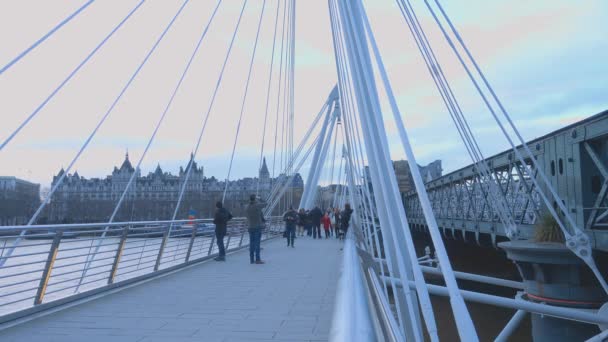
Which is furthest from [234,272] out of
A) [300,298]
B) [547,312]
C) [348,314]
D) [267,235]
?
[267,235]

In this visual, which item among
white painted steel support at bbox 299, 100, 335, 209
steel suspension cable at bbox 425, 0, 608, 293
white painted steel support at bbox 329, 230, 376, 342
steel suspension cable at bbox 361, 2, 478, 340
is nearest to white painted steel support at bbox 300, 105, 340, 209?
white painted steel support at bbox 299, 100, 335, 209

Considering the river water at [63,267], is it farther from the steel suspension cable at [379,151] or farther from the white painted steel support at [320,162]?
the white painted steel support at [320,162]

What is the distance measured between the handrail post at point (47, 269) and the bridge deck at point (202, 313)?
1.06 ft

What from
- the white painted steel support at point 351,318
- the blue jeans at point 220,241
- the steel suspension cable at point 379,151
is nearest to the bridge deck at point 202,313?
the steel suspension cable at point 379,151

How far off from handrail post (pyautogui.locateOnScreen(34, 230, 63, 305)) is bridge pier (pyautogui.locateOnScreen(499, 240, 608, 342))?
5908 millimetres

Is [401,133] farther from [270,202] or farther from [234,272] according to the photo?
[270,202]

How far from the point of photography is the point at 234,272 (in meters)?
9.84

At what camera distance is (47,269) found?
19.7 feet

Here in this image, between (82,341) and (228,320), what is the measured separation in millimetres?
1439

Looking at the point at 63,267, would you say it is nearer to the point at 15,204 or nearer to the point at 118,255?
the point at 118,255

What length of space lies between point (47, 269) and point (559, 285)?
21.1 ft

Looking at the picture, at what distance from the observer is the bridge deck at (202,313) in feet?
15.7

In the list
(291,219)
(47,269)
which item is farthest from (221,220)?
(291,219)

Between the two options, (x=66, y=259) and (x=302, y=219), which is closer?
(x=66, y=259)
